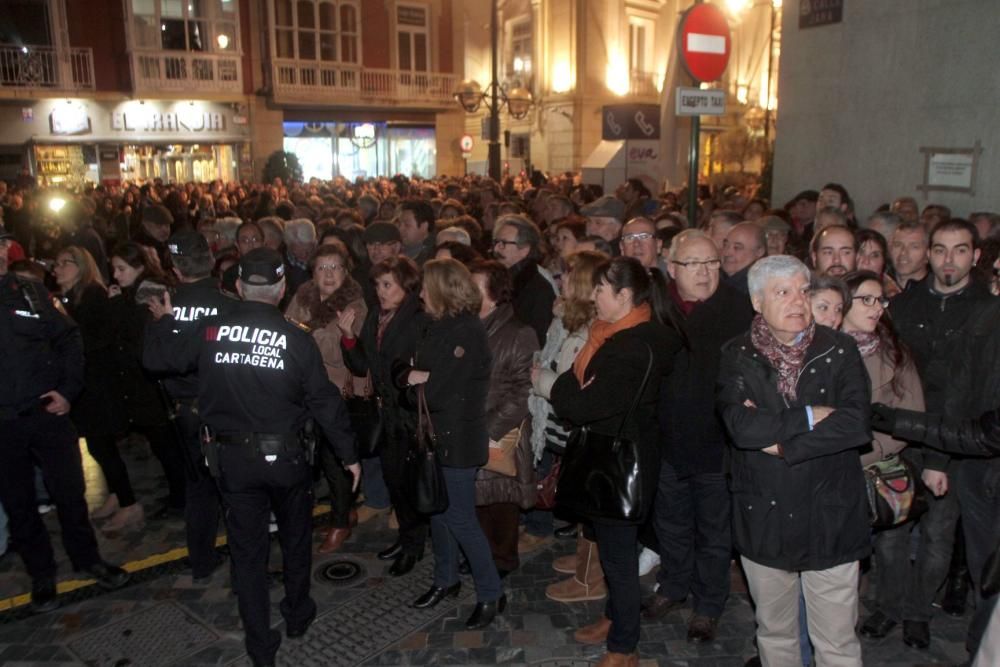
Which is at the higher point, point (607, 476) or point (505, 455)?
point (607, 476)

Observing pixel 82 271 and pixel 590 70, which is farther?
pixel 590 70

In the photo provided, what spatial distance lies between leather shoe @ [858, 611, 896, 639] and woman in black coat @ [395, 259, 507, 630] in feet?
7.27

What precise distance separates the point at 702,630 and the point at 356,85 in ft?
87.5

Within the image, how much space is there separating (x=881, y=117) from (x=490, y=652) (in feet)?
26.9

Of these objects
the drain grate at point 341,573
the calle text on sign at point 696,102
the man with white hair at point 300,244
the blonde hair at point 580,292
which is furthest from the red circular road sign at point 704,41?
the drain grate at point 341,573

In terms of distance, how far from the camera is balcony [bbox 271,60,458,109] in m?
26.2

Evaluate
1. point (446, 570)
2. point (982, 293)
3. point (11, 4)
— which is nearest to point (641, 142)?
point (982, 293)

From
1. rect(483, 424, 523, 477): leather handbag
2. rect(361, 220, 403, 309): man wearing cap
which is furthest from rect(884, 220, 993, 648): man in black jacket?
rect(361, 220, 403, 309): man wearing cap

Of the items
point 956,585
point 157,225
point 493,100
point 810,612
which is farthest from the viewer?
point 493,100

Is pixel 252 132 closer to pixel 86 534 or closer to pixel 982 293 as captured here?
pixel 86 534

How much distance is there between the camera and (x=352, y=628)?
15.2 ft

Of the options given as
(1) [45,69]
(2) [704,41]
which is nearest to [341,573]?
(2) [704,41]

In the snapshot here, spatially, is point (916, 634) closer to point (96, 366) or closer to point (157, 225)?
point (96, 366)

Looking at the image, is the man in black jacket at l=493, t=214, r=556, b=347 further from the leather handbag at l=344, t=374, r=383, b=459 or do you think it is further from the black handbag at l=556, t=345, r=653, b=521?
the black handbag at l=556, t=345, r=653, b=521
